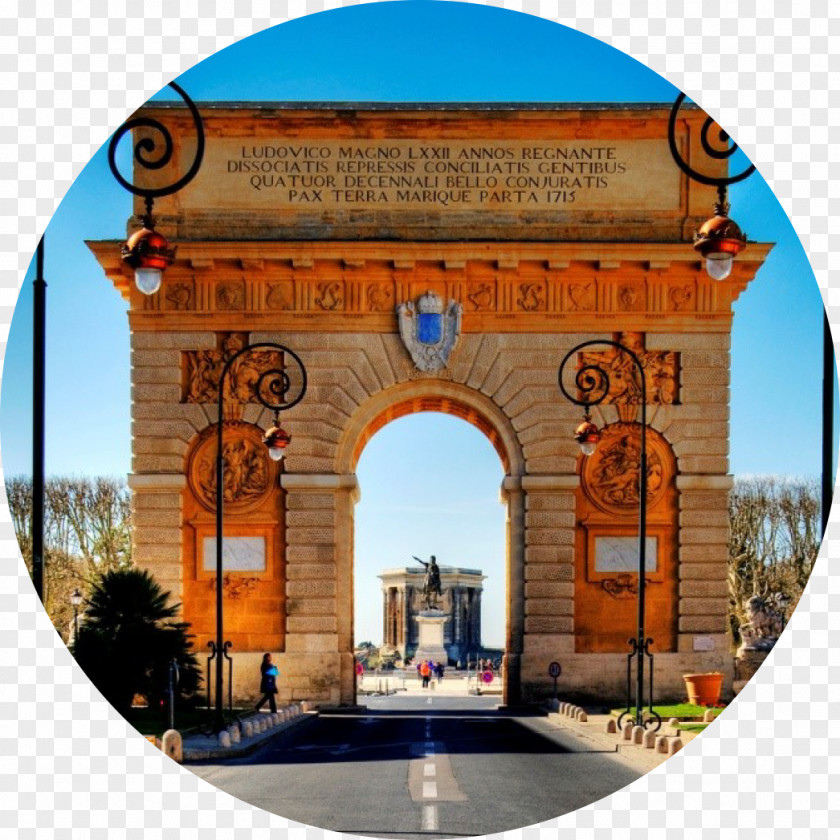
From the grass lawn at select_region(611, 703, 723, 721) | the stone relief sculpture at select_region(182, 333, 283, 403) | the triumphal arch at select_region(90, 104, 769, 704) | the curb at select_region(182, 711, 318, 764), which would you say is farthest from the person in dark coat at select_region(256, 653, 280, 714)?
the grass lawn at select_region(611, 703, 723, 721)

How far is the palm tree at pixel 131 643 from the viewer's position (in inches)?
1164

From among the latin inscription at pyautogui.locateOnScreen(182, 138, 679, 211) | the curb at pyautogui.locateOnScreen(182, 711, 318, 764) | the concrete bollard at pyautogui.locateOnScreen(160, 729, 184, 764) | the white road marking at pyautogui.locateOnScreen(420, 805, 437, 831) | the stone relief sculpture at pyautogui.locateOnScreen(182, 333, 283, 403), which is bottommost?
the curb at pyautogui.locateOnScreen(182, 711, 318, 764)

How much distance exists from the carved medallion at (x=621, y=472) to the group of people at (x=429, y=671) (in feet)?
104

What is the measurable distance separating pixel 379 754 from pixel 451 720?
989 cm

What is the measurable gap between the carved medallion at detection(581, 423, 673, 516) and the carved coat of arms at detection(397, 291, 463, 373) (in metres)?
4.33

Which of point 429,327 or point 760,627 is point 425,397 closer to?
point 429,327

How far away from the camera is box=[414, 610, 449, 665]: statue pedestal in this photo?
8381 cm

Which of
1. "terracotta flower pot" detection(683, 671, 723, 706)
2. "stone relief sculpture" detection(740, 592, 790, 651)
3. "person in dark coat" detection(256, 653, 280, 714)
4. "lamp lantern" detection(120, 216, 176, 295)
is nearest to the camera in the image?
"lamp lantern" detection(120, 216, 176, 295)

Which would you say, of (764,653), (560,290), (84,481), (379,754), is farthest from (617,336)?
(84,481)

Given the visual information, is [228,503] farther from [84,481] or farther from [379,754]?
[84,481]

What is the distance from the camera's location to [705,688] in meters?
34.6

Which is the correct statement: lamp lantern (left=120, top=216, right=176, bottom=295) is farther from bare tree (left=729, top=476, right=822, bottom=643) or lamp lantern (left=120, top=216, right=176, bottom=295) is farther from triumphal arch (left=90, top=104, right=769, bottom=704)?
bare tree (left=729, top=476, right=822, bottom=643)

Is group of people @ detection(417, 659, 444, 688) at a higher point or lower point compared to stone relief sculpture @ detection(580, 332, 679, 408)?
lower

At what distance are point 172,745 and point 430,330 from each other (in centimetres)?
1679
